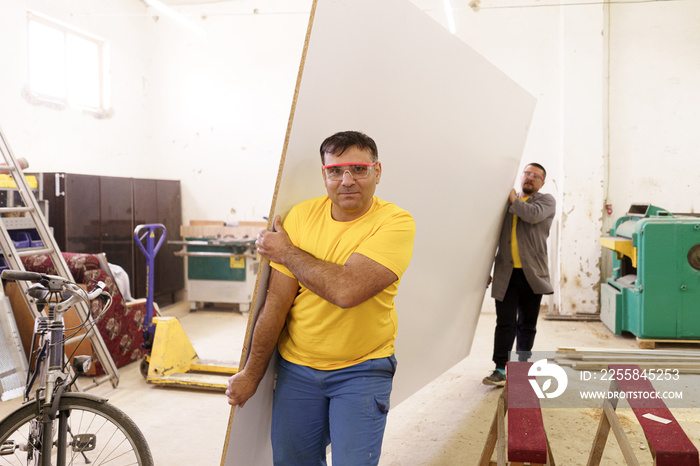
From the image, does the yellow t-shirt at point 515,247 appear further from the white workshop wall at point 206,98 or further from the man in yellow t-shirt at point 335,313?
the white workshop wall at point 206,98

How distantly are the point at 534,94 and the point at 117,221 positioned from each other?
4618mm

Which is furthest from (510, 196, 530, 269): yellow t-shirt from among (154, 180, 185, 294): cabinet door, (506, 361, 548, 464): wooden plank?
(154, 180, 185, 294): cabinet door

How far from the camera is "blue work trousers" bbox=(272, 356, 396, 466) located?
1532mm

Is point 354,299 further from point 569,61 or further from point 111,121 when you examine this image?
point 111,121

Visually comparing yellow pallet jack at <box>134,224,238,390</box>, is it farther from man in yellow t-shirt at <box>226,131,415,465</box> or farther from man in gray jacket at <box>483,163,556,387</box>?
man in yellow t-shirt at <box>226,131,415,465</box>

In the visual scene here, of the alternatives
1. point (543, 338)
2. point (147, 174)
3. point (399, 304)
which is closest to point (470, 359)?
point (543, 338)

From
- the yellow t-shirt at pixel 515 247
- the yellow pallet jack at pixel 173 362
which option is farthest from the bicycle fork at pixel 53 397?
the yellow t-shirt at pixel 515 247

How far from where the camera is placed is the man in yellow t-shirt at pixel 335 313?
150 cm

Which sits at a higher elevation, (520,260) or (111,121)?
(111,121)

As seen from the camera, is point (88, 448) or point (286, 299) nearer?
point (286, 299)

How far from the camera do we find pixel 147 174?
682 centimetres

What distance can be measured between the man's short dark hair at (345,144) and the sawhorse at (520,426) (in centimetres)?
95

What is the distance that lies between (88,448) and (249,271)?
12.5 feet

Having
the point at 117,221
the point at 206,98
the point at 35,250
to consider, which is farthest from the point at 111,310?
the point at 206,98
